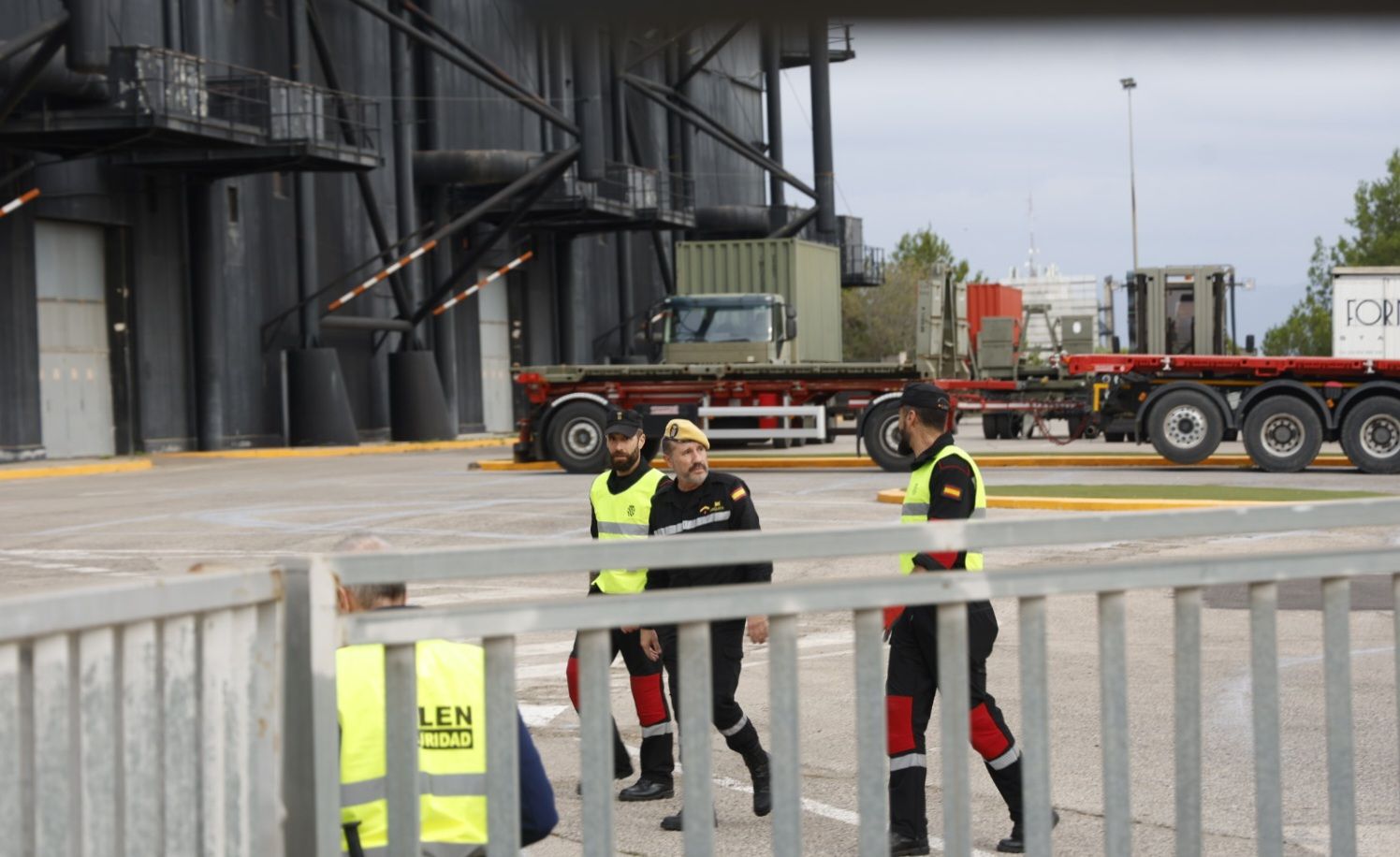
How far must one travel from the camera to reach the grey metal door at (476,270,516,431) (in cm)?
4638

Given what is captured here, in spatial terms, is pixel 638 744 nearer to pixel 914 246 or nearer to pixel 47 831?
pixel 47 831

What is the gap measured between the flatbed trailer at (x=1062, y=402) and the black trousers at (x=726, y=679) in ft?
44.3

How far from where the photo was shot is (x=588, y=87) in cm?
197

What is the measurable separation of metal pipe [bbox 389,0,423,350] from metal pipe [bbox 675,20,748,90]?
37.4 m

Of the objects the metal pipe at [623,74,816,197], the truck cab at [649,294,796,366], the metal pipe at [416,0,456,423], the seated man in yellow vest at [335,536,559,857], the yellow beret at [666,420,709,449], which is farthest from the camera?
the metal pipe at [416,0,456,423]


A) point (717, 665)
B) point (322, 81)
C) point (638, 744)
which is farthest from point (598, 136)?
point (322, 81)

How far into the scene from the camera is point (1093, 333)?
40.9 meters

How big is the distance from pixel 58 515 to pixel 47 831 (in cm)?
1772

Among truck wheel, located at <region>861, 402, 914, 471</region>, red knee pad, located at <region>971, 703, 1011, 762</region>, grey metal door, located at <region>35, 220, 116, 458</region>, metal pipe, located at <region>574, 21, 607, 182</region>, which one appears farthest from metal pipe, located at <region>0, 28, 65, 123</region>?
metal pipe, located at <region>574, 21, 607, 182</region>

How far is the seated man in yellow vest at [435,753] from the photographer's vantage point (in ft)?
13.1

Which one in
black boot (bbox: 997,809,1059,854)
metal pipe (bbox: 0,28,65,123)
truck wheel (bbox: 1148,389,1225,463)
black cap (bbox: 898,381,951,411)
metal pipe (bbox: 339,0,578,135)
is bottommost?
black boot (bbox: 997,809,1059,854)

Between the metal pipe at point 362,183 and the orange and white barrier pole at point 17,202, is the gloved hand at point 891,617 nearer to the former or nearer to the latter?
the orange and white barrier pole at point 17,202

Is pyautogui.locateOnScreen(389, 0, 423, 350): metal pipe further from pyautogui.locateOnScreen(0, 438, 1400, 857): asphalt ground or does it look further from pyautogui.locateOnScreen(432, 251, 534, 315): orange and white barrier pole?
pyautogui.locateOnScreen(0, 438, 1400, 857): asphalt ground

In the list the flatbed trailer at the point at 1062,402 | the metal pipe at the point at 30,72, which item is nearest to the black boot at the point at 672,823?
the flatbed trailer at the point at 1062,402
